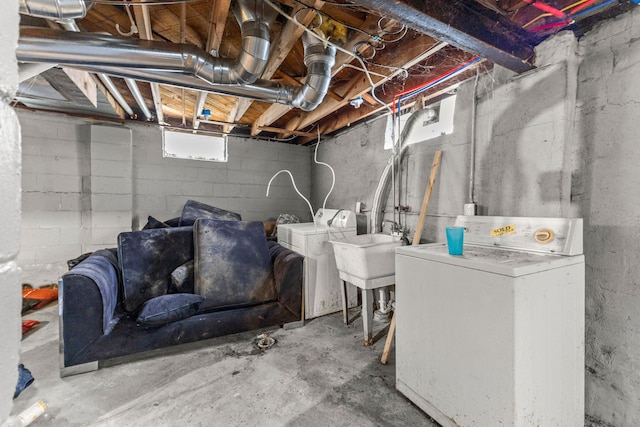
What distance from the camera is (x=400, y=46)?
70.5 inches

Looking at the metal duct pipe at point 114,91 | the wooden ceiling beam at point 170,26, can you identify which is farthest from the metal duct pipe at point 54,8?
the metal duct pipe at point 114,91

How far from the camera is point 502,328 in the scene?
1.06 meters

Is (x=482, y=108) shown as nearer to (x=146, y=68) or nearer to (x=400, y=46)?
(x=400, y=46)

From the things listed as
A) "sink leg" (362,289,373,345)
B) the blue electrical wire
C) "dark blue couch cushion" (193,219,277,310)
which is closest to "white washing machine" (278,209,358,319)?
"dark blue couch cushion" (193,219,277,310)

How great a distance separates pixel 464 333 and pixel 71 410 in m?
2.00

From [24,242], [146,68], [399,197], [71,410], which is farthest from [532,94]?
[24,242]

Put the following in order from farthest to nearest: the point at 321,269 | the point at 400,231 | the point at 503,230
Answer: the point at 321,269, the point at 400,231, the point at 503,230

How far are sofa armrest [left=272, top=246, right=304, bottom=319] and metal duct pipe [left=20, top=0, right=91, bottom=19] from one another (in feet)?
6.15

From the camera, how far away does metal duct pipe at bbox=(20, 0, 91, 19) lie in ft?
3.73

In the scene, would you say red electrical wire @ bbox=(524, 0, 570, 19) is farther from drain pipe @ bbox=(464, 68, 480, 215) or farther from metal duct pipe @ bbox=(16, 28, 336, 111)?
metal duct pipe @ bbox=(16, 28, 336, 111)

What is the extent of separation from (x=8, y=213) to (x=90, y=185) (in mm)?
3451

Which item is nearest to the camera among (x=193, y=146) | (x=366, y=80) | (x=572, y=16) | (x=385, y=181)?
(x=572, y=16)

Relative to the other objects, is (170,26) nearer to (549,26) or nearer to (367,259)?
(367,259)

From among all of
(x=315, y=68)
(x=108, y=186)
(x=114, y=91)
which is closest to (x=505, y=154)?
(x=315, y=68)
